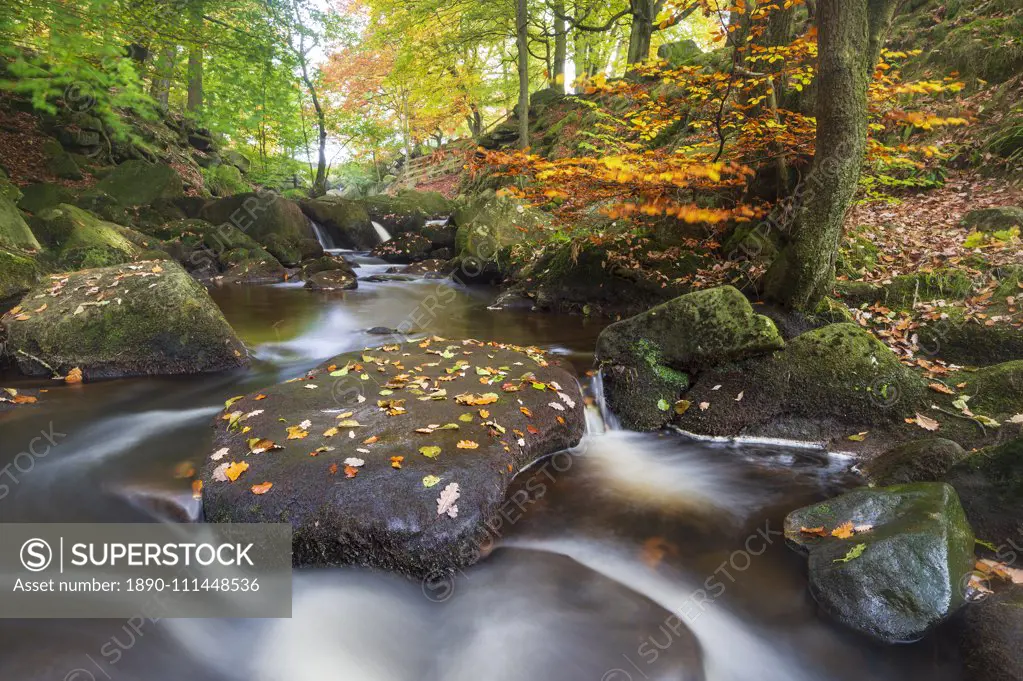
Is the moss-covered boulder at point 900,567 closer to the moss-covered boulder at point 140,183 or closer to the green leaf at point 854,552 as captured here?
the green leaf at point 854,552

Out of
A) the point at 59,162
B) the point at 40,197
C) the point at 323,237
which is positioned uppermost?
the point at 59,162

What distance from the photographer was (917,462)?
390 cm

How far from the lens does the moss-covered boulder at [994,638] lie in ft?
8.38

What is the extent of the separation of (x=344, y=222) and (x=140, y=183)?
5581 mm

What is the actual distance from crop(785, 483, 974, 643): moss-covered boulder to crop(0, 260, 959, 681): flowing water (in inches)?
5.1

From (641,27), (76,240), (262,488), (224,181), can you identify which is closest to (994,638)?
(262,488)

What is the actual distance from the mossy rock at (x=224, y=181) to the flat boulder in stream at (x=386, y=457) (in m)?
16.8

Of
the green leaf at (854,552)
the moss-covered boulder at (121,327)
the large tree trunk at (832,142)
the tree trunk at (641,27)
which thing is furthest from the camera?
the tree trunk at (641,27)

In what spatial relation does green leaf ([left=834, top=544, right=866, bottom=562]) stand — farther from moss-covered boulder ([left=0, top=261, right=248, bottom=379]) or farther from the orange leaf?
moss-covered boulder ([left=0, top=261, right=248, bottom=379])

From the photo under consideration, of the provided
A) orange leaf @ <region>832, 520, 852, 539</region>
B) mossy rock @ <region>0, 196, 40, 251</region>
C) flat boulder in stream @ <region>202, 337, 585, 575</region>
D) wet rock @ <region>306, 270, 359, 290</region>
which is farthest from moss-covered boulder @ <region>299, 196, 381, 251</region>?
orange leaf @ <region>832, 520, 852, 539</region>

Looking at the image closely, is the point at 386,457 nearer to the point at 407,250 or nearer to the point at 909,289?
the point at 909,289

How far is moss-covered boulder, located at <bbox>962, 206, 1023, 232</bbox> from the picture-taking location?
273 inches

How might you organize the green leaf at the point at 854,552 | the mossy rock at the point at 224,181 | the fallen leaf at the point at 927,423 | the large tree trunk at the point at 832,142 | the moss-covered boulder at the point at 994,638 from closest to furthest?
the moss-covered boulder at the point at 994,638
the green leaf at the point at 854,552
the fallen leaf at the point at 927,423
the large tree trunk at the point at 832,142
the mossy rock at the point at 224,181

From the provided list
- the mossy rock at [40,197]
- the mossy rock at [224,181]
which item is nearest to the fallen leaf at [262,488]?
the mossy rock at [40,197]
